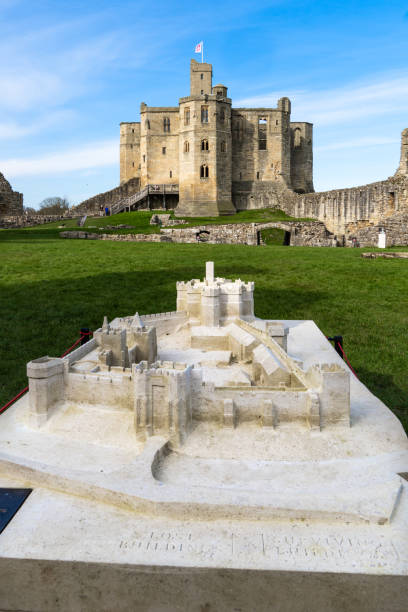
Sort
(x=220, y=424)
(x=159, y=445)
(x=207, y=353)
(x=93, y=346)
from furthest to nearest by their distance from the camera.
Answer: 1. (x=207, y=353)
2. (x=93, y=346)
3. (x=220, y=424)
4. (x=159, y=445)

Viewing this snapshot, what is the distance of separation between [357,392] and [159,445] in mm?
5091

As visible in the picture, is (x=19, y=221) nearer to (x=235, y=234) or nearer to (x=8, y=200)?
(x=8, y=200)

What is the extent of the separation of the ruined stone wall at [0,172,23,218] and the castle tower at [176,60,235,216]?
20.4 m

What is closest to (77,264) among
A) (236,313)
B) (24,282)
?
(24,282)

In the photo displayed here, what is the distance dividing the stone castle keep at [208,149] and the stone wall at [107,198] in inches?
73.7

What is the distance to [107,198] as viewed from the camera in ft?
257

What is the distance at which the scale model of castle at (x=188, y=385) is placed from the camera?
341 inches

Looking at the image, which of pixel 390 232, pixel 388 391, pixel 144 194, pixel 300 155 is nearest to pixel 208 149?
pixel 144 194

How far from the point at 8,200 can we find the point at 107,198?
18.3 m

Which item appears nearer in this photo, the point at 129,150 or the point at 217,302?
the point at 217,302

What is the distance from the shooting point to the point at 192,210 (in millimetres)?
68125

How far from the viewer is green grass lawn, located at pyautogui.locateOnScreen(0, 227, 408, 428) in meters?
16.7

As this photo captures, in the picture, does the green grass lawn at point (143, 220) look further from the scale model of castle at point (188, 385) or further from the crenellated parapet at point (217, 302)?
the scale model of castle at point (188, 385)

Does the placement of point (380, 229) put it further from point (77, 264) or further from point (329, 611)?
point (329, 611)
